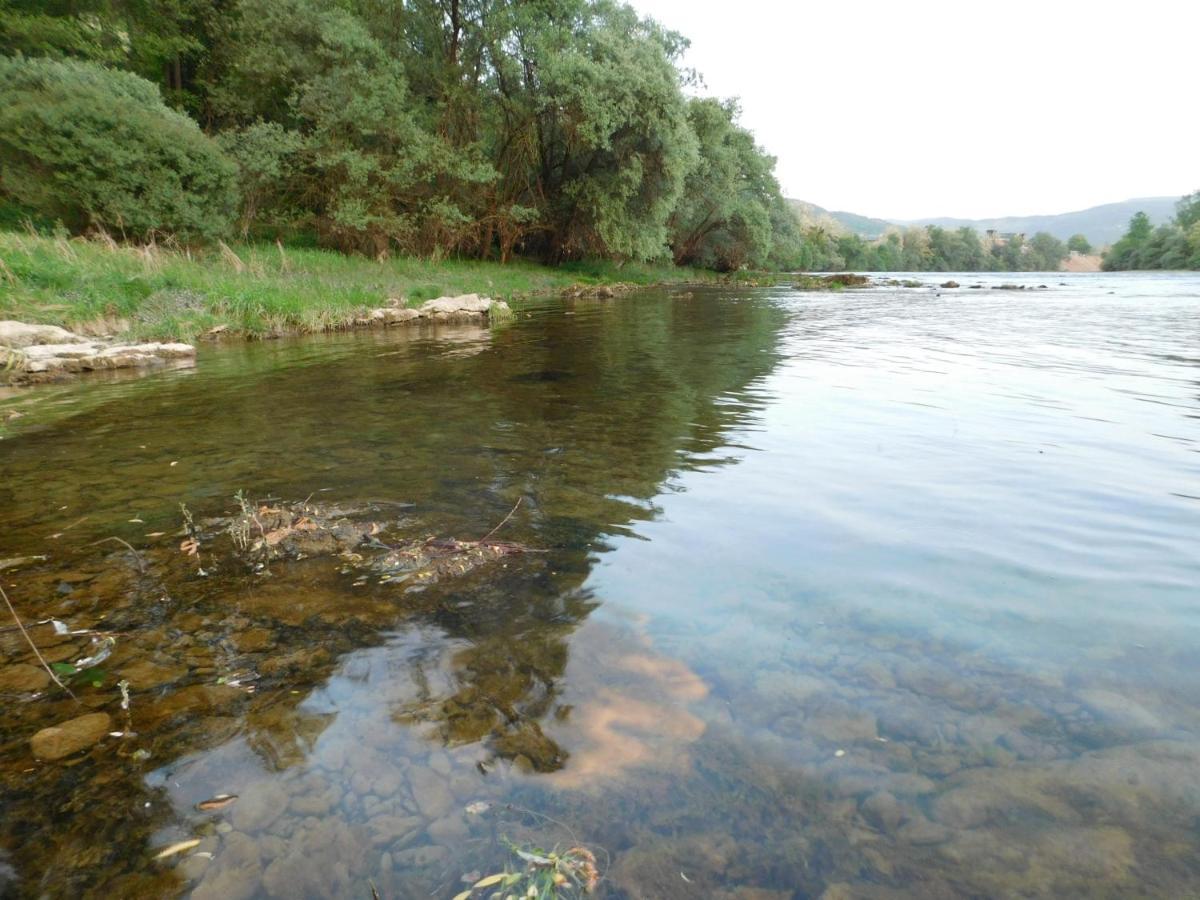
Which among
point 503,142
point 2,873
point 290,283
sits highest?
point 503,142

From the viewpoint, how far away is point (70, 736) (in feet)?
8.00

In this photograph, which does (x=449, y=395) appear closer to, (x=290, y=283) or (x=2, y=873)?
(x=2, y=873)

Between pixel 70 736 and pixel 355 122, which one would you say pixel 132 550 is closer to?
pixel 70 736

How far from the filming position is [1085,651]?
9.62 feet

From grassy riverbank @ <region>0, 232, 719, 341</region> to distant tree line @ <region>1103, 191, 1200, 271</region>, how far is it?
83.6 meters

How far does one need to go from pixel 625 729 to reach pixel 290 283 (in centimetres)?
1819

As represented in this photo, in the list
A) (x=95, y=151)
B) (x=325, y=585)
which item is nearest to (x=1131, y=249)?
(x=95, y=151)

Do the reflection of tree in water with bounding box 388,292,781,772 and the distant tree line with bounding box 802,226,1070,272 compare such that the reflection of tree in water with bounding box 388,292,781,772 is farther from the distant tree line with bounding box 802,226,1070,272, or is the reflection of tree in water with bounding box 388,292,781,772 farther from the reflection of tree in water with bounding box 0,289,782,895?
the distant tree line with bounding box 802,226,1070,272

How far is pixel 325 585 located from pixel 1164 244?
342 feet

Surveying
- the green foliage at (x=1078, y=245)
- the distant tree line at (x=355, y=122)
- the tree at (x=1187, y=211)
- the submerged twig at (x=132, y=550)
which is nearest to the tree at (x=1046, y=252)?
the green foliage at (x=1078, y=245)

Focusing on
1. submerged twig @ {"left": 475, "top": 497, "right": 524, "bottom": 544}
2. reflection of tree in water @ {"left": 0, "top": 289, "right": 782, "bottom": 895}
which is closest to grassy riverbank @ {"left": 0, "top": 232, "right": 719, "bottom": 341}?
reflection of tree in water @ {"left": 0, "top": 289, "right": 782, "bottom": 895}

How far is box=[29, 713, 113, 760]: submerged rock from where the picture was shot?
7.75ft

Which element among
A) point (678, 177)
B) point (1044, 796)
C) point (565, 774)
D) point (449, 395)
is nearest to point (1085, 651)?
point (1044, 796)

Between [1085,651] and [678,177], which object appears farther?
[678,177]
